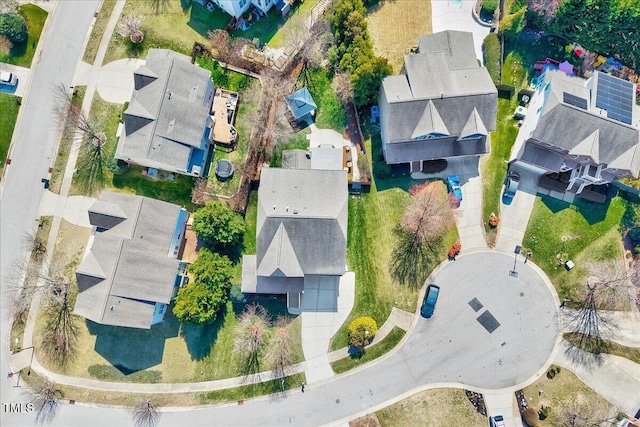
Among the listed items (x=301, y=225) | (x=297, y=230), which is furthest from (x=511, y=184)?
(x=297, y=230)

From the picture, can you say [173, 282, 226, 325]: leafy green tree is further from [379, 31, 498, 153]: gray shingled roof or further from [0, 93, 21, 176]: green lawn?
[0, 93, 21, 176]: green lawn

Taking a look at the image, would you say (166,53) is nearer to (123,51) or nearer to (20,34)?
(123,51)

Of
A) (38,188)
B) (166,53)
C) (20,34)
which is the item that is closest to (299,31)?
(166,53)

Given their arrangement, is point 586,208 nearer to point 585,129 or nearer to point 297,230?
point 585,129

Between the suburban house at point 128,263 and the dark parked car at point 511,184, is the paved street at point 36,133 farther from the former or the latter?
the dark parked car at point 511,184

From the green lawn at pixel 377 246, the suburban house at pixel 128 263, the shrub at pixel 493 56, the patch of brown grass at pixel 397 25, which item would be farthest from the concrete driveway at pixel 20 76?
the shrub at pixel 493 56

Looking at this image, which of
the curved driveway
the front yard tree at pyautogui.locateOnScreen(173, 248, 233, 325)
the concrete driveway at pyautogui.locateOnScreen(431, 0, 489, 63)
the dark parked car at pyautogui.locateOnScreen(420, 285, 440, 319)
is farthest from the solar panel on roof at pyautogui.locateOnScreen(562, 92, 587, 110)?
the front yard tree at pyautogui.locateOnScreen(173, 248, 233, 325)
